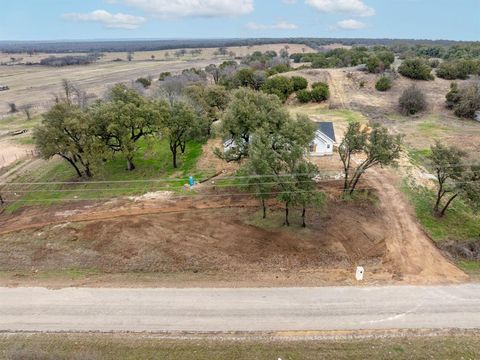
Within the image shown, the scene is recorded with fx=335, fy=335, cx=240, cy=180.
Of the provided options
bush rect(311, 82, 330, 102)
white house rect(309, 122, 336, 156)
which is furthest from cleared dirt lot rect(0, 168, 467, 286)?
bush rect(311, 82, 330, 102)

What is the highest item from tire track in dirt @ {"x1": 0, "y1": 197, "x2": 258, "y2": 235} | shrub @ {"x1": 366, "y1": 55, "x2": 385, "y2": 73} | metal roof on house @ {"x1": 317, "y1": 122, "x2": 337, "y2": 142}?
shrub @ {"x1": 366, "y1": 55, "x2": 385, "y2": 73}

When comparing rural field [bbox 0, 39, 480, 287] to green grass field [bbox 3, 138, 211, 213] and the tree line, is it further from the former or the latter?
the tree line

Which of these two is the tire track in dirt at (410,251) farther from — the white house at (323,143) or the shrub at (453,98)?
the shrub at (453,98)

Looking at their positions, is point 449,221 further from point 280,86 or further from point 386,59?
point 386,59

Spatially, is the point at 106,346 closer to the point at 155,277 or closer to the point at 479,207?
the point at 155,277

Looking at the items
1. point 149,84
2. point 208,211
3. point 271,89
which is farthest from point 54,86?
point 208,211

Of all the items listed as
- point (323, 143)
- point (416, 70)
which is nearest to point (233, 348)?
point (323, 143)

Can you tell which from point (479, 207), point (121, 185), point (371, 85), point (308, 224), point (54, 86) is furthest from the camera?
point (54, 86)
